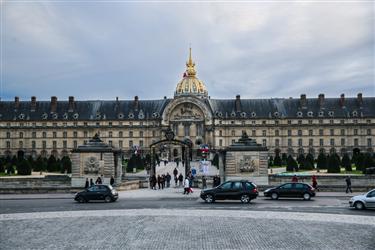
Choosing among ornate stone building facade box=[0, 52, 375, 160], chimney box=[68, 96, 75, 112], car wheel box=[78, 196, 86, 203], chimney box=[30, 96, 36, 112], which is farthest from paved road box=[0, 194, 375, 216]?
chimney box=[30, 96, 36, 112]

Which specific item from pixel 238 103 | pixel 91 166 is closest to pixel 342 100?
pixel 238 103

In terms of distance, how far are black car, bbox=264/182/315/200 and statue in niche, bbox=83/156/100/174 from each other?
13.3 m

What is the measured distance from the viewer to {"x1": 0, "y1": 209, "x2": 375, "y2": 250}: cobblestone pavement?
544 inches

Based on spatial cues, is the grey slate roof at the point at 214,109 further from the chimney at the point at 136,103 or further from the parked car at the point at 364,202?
the parked car at the point at 364,202

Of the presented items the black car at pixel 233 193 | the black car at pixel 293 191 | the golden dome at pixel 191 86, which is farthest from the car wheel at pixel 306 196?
the golden dome at pixel 191 86

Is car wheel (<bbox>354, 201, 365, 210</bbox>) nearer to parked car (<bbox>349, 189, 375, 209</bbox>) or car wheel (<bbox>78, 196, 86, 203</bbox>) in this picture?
parked car (<bbox>349, 189, 375, 209</bbox>)

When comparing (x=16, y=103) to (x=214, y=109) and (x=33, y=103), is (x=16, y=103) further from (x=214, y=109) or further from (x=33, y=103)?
(x=214, y=109)

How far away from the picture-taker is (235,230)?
1608 centimetres

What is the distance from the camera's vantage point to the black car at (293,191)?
26.9 meters

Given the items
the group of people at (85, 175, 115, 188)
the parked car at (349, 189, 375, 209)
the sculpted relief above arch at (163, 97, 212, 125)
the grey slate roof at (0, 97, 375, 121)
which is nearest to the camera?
the parked car at (349, 189, 375, 209)

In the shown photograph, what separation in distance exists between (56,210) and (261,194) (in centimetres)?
1325

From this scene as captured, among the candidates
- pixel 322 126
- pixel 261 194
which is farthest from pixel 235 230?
pixel 322 126

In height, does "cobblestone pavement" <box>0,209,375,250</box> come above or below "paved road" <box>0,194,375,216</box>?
below

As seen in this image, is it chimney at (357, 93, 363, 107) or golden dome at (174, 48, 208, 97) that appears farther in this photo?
golden dome at (174, 48, 208, 97)
